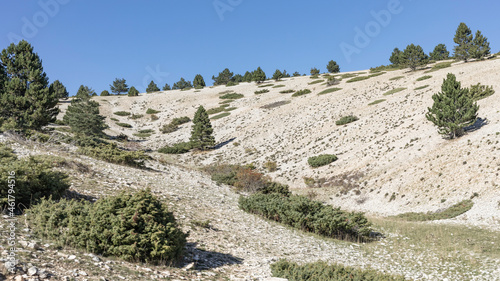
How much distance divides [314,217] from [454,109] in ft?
72.1

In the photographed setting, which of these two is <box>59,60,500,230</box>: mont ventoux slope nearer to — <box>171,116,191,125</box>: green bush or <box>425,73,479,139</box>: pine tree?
<box>425,73,479,139</box>: pine tree

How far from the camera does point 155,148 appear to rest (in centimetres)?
5503

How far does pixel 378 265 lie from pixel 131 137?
2289 inches

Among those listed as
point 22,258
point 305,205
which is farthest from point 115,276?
point 305,205

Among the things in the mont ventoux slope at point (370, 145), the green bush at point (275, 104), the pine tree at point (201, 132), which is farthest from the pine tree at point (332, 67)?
the pine tree at point (201, 132)

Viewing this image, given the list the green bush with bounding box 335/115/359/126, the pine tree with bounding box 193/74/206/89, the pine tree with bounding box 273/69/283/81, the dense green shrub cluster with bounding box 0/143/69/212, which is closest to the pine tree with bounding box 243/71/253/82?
the pine tree with bounding box 273/69/283/81

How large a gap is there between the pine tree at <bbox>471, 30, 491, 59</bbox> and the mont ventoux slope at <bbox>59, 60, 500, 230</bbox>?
15980 mm

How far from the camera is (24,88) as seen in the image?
30906 millimetres

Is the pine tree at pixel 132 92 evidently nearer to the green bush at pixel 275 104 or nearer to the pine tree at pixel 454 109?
the green bush at pixel 275 104

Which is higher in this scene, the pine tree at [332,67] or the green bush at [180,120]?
the pine tree at [332,67]

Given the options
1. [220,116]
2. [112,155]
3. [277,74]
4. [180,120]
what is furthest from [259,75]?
[112,155]

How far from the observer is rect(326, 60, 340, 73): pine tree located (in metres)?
125

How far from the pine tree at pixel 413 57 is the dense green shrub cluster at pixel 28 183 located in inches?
3106

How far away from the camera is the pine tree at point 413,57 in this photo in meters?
71.1
